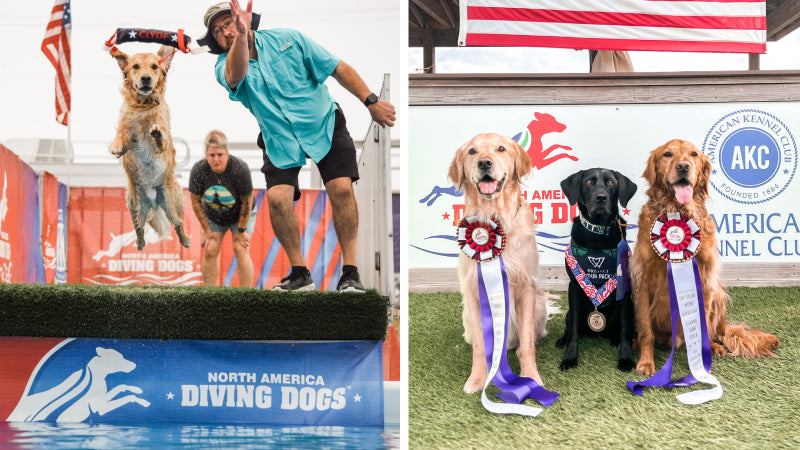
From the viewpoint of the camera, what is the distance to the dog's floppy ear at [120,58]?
2.80m

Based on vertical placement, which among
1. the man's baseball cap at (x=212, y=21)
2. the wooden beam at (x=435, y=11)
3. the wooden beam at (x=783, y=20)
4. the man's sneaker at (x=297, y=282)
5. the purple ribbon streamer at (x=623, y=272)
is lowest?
the man's sneaker at (x=297, y=282)

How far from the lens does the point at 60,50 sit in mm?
2775

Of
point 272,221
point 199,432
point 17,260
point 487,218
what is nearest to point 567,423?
point 487,218

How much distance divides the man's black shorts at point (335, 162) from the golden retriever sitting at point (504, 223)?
2.03ft

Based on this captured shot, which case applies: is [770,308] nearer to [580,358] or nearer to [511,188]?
[580,358]

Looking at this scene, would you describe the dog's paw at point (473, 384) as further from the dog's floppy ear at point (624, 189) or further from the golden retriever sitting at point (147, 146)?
the golden retriever sitting at point (147, 146)

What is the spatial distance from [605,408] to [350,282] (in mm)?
1247

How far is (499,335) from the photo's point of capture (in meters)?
2.22

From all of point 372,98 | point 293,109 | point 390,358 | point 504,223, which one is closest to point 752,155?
point 504,223

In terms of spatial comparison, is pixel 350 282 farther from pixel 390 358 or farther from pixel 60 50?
pixel 60 50

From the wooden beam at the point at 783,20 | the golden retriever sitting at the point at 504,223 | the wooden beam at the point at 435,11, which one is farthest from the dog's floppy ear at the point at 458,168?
the wooden beam at the point at 783,20

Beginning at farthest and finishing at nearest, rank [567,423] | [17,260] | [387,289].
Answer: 1. [17,260]
2. [387,289]
3. [567,423]

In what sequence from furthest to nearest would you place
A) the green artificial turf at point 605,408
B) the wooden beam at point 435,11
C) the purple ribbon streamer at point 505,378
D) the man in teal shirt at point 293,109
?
the wooden beam at point 435,11
the man in teal shirt at point 293,109
the purple ribbon streamer at point 505,378
the green artificial turf at point 605,408

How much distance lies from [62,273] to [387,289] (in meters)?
1.70
